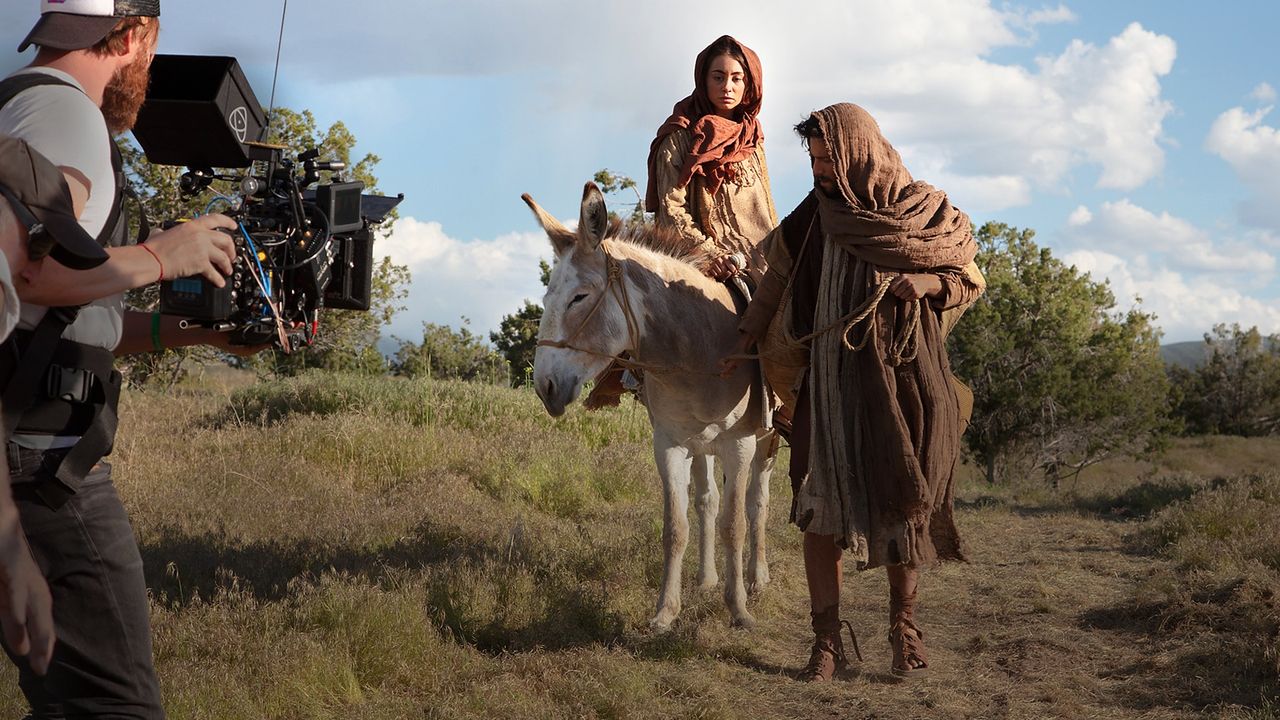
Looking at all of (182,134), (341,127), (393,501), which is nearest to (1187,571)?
(393,501)

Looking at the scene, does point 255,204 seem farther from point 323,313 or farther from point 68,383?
point 323,313

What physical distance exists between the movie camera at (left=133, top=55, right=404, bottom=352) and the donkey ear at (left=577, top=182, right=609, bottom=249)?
2.05 metres

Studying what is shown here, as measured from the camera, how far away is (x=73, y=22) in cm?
226

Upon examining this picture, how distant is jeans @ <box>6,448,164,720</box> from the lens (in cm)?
226

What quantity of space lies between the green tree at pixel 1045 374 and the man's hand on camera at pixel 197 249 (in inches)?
843

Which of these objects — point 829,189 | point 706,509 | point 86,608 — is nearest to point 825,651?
point 706,509

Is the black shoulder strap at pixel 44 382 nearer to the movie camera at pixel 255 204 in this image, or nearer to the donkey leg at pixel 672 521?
the movie camera at pixel 255 204

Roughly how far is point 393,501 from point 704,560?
2.63 m

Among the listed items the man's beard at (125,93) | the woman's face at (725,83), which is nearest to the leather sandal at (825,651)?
the woman's face at (725,83)

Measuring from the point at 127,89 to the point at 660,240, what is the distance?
11.2 feet

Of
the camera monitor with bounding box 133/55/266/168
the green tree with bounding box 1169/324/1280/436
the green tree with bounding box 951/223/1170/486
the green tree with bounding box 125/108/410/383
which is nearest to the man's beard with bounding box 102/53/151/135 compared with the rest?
the camera monitor with bounding box 133/55/266/168

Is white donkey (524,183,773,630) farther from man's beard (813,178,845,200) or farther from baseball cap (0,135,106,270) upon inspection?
baseball cap (0,135,106,270)

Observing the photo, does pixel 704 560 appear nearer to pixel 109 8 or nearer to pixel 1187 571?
pixel 1187 571

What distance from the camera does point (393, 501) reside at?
7773 mm
